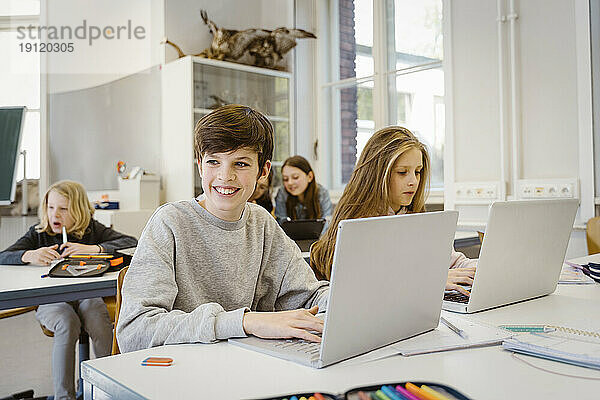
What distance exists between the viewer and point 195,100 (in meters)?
4.16

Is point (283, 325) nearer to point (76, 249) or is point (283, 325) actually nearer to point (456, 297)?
point (456, 297)

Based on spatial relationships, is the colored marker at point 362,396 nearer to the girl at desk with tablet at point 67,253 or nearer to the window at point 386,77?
the girl at desk with tablet at point 67,253

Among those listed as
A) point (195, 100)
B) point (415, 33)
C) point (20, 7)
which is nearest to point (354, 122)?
point (415, 33)

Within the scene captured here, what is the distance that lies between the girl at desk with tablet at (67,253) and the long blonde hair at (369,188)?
3.62 ft

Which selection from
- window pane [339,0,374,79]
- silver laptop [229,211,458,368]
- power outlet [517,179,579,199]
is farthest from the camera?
window pane [339,0,374,79]

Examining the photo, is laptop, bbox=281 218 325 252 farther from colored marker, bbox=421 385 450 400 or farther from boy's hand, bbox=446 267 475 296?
colored marker, bbox=421 385 450 400

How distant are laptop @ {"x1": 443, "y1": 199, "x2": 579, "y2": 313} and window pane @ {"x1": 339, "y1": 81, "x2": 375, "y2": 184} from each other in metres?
3.25

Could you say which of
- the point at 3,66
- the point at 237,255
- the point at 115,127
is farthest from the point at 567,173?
the point at 3,66

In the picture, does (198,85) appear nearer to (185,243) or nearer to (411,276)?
(185,243)

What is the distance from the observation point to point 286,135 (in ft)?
15.5

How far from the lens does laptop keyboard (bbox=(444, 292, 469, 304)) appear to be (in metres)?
1.21

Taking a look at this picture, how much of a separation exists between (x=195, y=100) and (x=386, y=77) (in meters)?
1.46

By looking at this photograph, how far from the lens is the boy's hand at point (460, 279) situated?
1.27 metres

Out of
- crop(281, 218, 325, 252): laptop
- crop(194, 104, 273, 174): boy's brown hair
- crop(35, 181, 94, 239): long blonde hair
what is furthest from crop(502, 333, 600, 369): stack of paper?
crop(35, 181, 94, 239): long blonde hair
